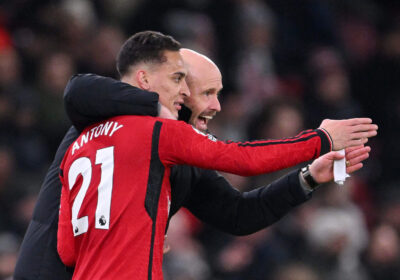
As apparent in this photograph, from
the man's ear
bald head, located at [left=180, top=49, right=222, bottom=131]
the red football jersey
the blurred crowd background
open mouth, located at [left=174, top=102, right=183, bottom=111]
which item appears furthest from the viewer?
the blurred crowd background

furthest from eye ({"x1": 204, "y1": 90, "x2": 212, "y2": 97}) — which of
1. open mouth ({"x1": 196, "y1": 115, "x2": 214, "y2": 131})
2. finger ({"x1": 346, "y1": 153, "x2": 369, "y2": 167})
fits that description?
finger ({"x1": 346, "y1": 153, "x2": 369, "y2": 167})

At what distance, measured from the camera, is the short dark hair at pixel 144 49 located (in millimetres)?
3518

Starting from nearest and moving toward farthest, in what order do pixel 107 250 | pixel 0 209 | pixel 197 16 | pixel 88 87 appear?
1. pixel 107 250
2. pixel 88 87
3. pixel 0 209
4. pixel 197 16

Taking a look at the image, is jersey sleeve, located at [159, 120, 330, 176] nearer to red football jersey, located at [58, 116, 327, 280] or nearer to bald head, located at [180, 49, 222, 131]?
red football jersey, located at [58, 116, 327, 280]

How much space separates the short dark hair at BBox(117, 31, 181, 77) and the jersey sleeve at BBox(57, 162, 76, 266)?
653 mm

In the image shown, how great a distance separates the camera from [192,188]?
12.7ft

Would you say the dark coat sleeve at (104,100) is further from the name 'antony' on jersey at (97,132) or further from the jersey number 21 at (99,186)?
the jersey number 21 at (99,186)

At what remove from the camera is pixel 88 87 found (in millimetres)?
3344

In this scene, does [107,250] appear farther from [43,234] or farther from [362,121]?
[362,121]

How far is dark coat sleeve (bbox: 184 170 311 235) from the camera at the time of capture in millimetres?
3646

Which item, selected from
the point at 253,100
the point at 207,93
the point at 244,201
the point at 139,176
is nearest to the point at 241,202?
the point at 244,201

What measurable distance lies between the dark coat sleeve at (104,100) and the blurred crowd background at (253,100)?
7.77ft

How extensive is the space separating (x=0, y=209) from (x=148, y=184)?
9.58 feet

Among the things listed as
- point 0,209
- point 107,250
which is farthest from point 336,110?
point 107,250
